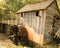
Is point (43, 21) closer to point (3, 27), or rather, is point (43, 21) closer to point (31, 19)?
point (31, 19)

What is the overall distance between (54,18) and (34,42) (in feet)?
13.8

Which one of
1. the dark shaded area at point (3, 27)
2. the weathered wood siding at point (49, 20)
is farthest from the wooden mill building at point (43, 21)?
the dark shaded area at point (3, 27)

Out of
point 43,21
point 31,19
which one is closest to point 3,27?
point 31,19

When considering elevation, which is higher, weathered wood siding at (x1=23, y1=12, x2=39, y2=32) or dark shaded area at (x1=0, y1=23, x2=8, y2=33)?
weathered wood siding at (x1=23, y1=12, x2=39, y2=32)

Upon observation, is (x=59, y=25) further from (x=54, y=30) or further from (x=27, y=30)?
(x=27, y=30)

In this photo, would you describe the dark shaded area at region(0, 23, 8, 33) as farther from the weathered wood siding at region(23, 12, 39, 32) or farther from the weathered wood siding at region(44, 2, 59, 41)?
the weathered wood siding at region(44, 2, 59, 41)

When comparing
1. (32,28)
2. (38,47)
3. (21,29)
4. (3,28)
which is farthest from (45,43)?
(3,28)

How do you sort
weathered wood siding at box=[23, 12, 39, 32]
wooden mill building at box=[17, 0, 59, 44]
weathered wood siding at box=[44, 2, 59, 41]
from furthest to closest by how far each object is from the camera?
1. weathered wood siding at box=[23, 12, 39, 32]
2. weathered wood siding at box=[44, 2, 59, 41]
3. wooden mill building at box=[17, 0, 59, 44]

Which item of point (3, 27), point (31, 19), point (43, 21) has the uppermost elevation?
point (43, 21)

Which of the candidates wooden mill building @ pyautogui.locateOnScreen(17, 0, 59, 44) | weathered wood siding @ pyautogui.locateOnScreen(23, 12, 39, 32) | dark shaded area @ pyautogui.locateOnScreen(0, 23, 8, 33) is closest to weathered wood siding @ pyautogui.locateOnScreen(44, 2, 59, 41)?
wooden mill building @ pyautogui.locateOnScreen(17, 0, 59, 44)

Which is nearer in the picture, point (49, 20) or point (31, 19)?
point (49, 20)

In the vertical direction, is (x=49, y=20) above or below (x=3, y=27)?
above

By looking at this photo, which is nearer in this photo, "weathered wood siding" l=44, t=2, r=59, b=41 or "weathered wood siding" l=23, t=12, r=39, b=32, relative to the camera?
"weathered wood siding" l=44, t=2, r=59, b=41

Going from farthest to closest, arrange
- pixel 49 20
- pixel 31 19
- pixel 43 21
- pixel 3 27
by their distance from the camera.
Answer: pixel 3 27 < pixel 31 19 < pixel 49 20 < pixel 43 21
